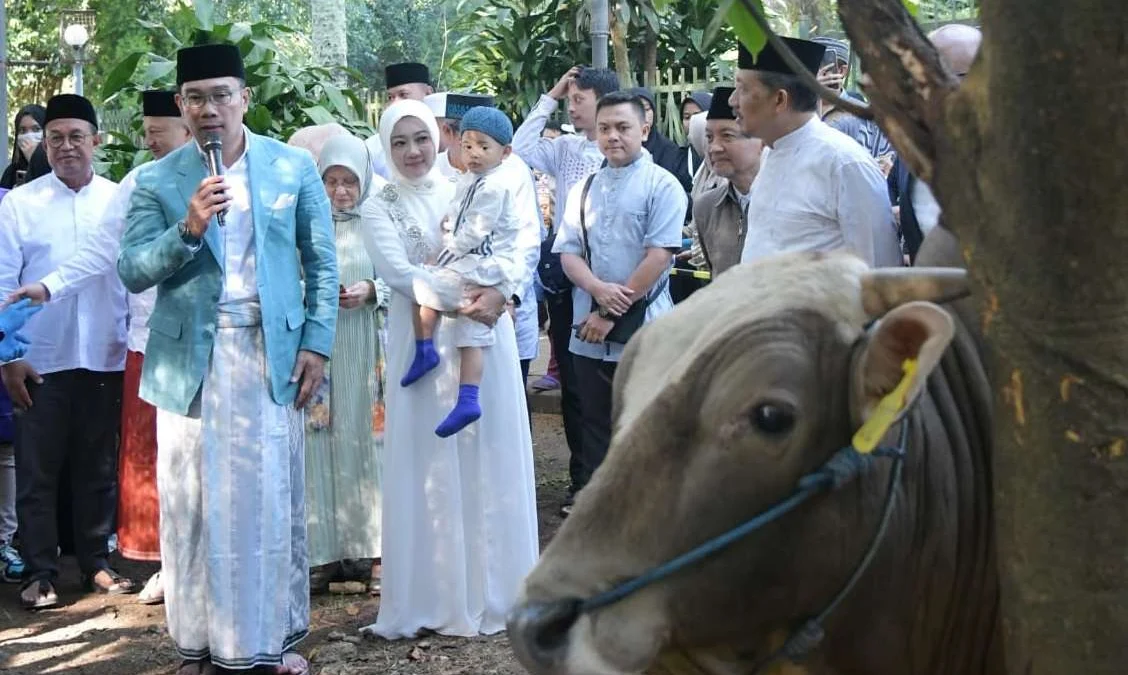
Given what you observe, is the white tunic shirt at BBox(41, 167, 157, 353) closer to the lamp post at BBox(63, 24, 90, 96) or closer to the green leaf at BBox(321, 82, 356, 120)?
the green leaf at BBox(321, 82, 356, 120)

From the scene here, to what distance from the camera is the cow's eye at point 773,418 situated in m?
2.48

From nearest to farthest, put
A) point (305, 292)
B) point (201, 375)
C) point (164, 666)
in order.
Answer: point (201, 375) < point (305, 292) < point (164, 666)

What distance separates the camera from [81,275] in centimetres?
784

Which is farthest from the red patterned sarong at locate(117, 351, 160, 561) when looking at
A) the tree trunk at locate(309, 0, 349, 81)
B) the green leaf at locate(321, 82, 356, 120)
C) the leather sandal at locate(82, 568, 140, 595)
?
the tree trunk at locate(309, 0, 349, 81)

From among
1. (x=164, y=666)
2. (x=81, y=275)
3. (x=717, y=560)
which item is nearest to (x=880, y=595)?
(x=717, y=560)

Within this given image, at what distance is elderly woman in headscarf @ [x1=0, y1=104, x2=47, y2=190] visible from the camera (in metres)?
9.49

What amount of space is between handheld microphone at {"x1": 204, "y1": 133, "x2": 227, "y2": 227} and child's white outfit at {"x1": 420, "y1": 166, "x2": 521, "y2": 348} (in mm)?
1177

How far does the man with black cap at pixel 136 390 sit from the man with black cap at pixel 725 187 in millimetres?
3250

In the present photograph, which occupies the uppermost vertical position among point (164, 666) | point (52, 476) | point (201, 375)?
point (201, 375)

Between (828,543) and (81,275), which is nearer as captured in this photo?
(828,543)

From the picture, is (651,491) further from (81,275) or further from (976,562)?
(81,275)

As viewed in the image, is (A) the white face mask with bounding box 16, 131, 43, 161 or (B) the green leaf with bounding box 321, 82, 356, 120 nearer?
(A) the white face mask with bounding box 16, 131, 43, 161

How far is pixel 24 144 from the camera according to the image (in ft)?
31.7

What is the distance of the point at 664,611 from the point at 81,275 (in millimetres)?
6136
